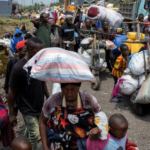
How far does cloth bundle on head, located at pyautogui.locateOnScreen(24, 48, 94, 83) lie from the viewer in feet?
4.76

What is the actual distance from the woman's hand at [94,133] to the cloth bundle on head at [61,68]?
0.36 metres

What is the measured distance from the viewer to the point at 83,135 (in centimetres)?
163

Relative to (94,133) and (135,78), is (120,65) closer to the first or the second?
(135,78)

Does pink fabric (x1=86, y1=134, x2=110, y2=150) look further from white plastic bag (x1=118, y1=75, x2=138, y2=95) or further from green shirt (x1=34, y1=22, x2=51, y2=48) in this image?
green shirt (x1=34, y1=22, x2=51, y2=48)

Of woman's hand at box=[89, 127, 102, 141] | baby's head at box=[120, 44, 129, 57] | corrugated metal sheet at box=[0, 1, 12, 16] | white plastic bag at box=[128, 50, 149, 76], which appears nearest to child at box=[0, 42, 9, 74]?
baby's head at box=[120, 44, 129, 57]

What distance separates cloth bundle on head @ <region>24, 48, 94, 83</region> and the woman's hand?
362 mm

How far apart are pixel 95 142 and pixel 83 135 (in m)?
0.11

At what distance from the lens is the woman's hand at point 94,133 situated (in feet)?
4.84

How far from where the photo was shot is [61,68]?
146 centimetres

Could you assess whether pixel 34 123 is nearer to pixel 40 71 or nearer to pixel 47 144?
pixel 47 144

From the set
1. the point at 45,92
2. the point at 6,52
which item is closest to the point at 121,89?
the point at 45,92

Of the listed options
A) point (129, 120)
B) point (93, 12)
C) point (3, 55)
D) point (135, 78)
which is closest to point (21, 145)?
point (129, 120)

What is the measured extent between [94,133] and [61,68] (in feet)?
1.68

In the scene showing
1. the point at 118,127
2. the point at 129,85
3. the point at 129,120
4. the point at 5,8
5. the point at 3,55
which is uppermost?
the point at 5,8
